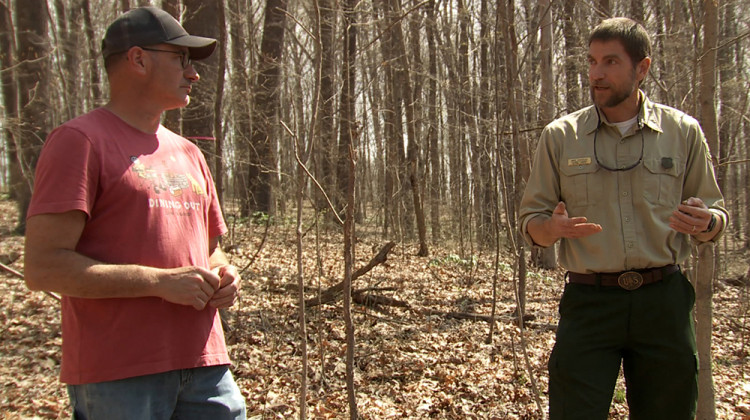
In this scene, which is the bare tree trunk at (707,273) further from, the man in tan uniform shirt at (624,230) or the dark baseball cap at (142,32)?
the dark baseball cap at (142,32)

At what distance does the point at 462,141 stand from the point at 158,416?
1457cm

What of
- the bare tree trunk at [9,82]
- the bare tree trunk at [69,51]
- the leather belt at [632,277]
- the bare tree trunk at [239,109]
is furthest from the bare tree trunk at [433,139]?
the leather belt at [632,277]

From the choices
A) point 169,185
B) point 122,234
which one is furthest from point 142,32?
point 122,234

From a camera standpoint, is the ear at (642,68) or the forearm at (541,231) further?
the ear at (642,68)

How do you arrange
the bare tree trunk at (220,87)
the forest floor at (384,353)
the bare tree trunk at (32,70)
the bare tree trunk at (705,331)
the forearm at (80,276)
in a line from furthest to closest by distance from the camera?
the bare tree trunk at (32,70)
the bare tree trunk at (220,87)
the forest floor at (384,353)
the bare tree trunk at (705,331)
the forearm at (80,276)

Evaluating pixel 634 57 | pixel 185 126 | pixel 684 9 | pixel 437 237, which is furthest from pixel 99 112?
pixel 437 237

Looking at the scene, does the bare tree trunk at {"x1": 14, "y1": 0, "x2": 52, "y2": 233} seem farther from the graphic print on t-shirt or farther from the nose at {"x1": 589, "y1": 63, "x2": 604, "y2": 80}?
the nose at {"x1": 589, "y1": 63, "x2": 604, "y2": 80}

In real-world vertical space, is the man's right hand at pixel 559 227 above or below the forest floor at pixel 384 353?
above

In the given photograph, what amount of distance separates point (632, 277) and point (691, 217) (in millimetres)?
330

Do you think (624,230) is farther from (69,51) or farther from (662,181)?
(69,51)

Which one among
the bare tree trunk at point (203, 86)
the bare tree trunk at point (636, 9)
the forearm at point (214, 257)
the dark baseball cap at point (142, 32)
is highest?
the bare tree trunk at point (636, 9)

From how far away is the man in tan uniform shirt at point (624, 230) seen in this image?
2232 mm

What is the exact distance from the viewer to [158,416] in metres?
1.74

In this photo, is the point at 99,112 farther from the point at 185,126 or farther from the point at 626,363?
the point at 185,126
